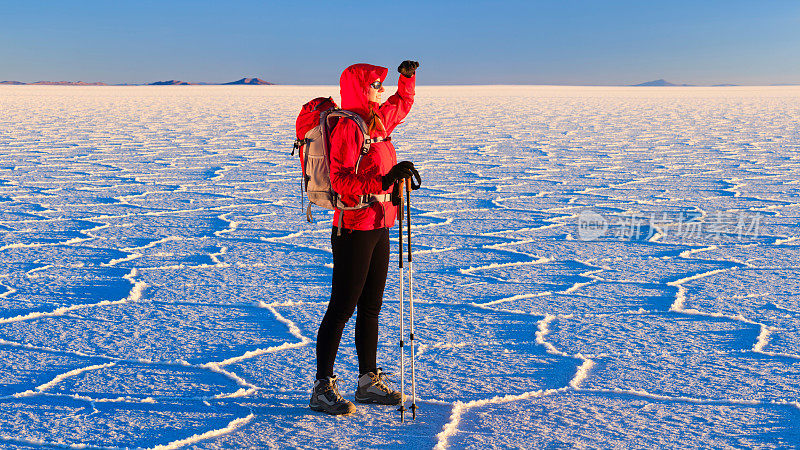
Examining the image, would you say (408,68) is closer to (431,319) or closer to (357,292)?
(357,292)

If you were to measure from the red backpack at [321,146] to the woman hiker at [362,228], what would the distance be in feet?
0.06

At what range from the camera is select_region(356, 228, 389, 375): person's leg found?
2.46 m

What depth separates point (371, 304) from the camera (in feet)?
8.22

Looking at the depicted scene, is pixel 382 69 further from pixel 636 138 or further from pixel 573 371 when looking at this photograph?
pixel 636 138

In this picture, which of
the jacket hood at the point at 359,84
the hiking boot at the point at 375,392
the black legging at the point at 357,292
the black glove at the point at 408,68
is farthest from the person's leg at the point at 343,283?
the black glove at the point at 408,68

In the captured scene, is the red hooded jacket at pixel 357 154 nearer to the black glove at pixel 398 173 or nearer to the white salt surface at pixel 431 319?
the black glove at pixel 398 173

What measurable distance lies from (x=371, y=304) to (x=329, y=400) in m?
0.32

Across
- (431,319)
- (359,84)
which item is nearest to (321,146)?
(359,84)

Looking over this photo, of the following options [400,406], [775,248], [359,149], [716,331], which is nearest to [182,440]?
[400,406]

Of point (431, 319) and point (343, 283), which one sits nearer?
point (343, 283)

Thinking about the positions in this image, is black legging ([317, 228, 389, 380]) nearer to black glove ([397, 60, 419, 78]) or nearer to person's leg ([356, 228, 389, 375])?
person's leg ([356, 228, 389, 375])

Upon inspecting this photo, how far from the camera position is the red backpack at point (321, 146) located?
2.26 metres

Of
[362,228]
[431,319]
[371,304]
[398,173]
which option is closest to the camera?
[398,173]

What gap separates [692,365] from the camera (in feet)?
9.45
